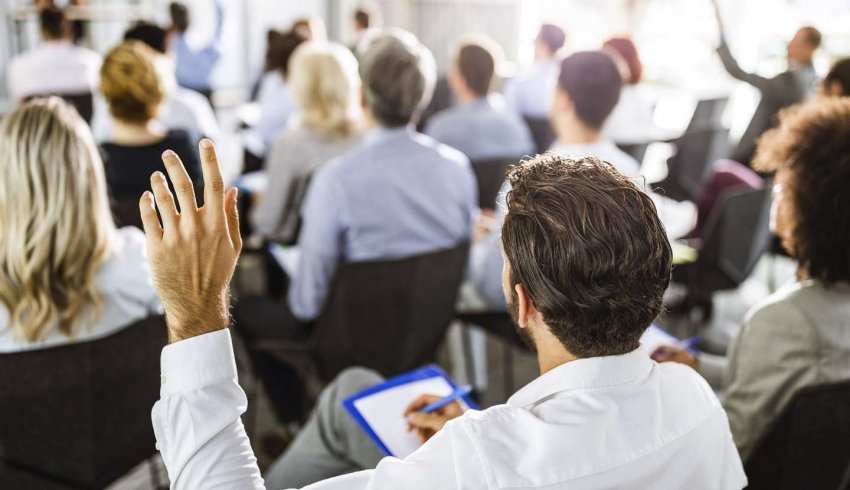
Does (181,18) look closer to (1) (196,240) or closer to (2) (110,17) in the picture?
(2) (110,17)

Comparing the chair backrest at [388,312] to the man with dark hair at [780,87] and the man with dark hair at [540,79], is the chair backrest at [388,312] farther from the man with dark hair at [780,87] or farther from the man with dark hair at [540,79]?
the man with dark hair at [540,79]

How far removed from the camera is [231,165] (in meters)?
6.11

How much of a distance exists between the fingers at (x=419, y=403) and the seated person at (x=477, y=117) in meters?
2.77

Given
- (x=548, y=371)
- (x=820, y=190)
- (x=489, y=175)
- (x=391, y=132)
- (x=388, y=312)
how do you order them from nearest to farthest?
(x=548, y=371) → (x=820, y=190) → (x=388, y=312) → (x=391, y=132) → (x=489, y=175)

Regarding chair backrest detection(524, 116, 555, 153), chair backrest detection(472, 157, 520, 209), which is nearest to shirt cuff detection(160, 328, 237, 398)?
chair backrest detection(472, 157, 520, 209)

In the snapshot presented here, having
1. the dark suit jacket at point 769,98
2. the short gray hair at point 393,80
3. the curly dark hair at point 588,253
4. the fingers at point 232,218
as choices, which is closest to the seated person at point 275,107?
the short gray hair at point 393,80

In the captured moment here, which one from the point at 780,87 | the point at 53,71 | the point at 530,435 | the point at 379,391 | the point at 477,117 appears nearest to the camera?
the point at 530,435

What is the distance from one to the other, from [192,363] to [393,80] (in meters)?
1.61

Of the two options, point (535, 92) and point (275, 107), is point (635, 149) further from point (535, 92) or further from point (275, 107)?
point (275, 107)

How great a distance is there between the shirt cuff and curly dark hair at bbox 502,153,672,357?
40 centimetres

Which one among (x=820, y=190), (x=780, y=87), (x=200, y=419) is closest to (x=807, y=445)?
(x=820, y=190)

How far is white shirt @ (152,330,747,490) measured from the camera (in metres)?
0.88

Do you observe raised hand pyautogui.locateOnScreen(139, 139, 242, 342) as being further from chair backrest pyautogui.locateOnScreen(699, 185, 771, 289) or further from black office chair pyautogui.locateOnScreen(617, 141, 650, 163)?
black office chair pyautogui.locateOnScreen(617, 141, 650, 163)

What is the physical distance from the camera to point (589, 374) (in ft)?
3.19
